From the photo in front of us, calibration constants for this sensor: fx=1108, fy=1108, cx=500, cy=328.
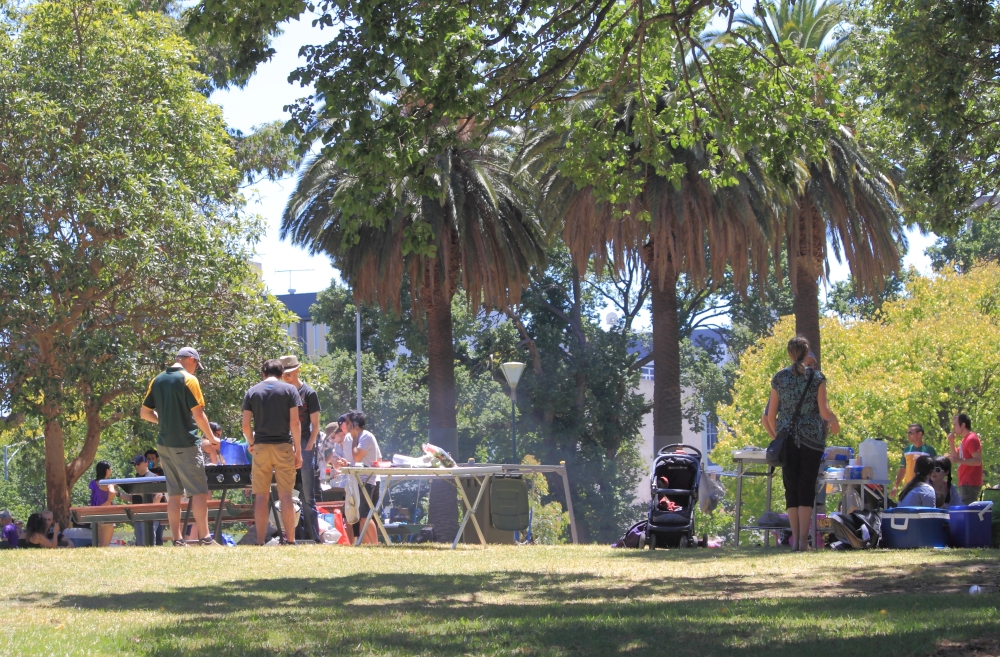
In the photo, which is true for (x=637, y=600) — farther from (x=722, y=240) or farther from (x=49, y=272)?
(x=722, y=240)

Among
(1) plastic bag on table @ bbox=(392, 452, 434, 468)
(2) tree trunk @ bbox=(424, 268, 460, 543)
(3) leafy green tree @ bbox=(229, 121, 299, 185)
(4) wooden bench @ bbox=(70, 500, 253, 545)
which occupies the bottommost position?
(4) wooden bench @ bbox=(70, 500, 253, 545)

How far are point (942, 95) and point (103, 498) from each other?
1120 centimetres

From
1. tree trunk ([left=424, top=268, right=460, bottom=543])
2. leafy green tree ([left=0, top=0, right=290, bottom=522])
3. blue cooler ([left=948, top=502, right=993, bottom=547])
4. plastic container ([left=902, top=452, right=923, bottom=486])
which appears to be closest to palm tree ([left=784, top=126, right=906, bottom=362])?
plastic container ([left=902, top=452, right=923, bottom=486])

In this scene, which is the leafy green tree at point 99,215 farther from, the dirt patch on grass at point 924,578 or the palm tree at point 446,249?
the dirt patch on grass at point 924,578

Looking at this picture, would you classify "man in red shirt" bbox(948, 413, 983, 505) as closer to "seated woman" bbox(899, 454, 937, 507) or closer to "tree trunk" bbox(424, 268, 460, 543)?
"seated woman" bbox(899, 454, 937, 507)

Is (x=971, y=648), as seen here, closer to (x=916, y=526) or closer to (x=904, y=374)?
(x=916, y=526)

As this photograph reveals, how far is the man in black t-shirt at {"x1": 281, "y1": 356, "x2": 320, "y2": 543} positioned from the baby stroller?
11.8 ft

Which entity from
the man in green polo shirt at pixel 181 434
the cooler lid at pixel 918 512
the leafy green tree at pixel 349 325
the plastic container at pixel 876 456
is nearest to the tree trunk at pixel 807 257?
the plastic container at pixel 876 456

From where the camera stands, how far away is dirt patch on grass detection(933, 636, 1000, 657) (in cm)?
445

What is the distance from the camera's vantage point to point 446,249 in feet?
74.0

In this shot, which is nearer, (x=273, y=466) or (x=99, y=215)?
(x=273, y=466)

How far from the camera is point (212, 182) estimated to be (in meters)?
18.8

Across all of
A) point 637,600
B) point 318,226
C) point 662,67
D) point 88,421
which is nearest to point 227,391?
point 88,421

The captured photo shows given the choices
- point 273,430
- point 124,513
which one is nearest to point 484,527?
point 273,430
